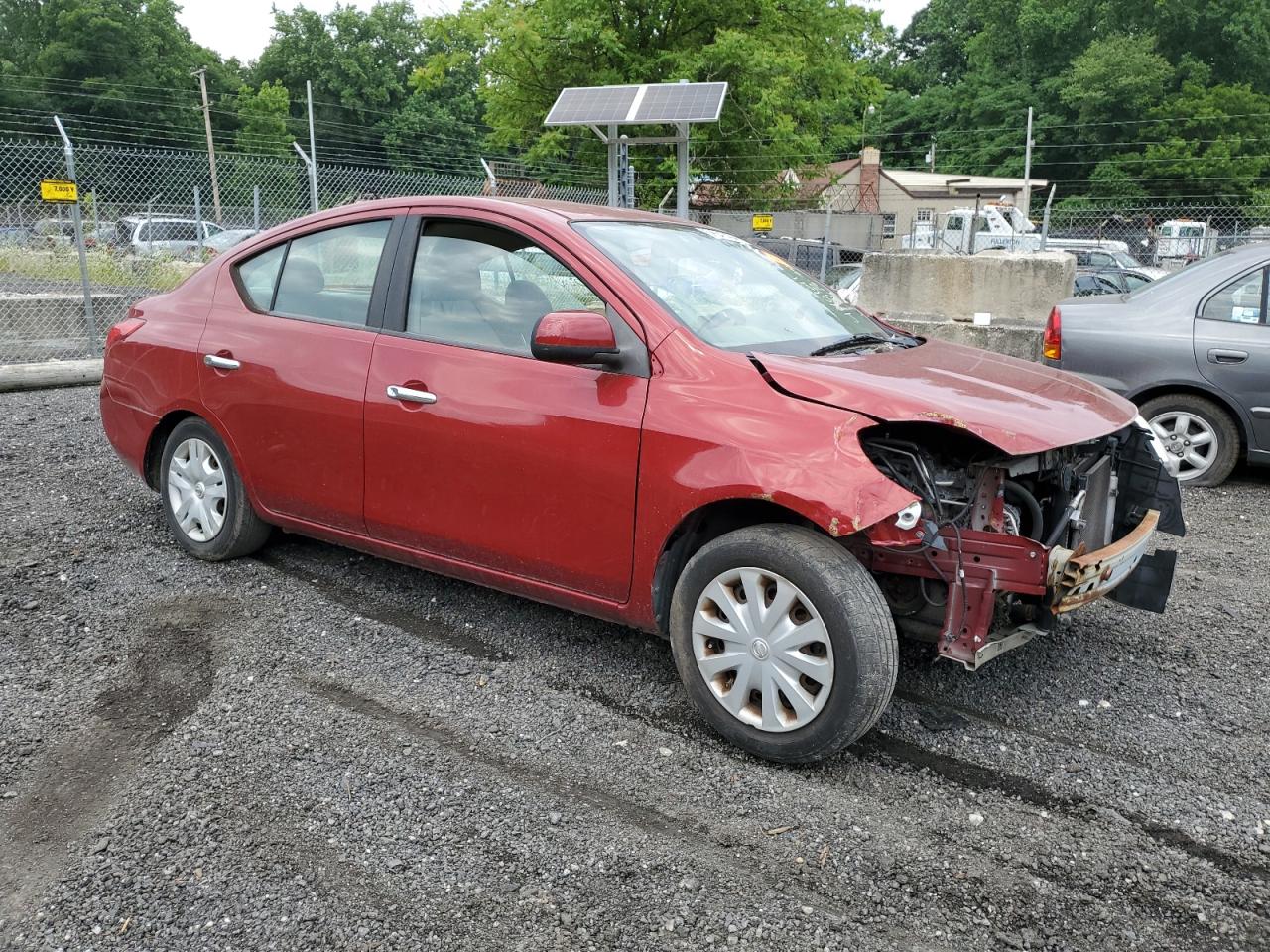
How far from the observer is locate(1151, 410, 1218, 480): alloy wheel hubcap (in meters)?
6.73

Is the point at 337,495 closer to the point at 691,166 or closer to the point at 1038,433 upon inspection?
the point at 1038,433

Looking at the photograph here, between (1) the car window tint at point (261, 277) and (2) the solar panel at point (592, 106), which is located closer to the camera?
(1) the car window tint at point (261, 277)

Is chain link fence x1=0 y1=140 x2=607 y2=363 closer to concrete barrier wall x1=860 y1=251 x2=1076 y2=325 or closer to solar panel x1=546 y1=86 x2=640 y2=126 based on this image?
solar panel x1=546 y1=86 x2=640 y2=126

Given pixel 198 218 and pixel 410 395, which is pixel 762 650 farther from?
pixel 198 218

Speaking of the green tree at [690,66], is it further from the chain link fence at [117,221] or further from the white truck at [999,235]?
the chain link fence at [117,221]

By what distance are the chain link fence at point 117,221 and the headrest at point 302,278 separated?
19.0ft

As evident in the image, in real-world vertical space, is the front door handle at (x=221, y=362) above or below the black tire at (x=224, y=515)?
above

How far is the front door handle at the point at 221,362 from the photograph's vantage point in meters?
4.48

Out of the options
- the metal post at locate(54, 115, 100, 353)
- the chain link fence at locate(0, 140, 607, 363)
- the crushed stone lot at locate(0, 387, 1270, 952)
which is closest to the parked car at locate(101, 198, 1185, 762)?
the crushed stone lot at locate(0, 387, 1270, 952)

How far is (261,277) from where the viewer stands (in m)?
4.63

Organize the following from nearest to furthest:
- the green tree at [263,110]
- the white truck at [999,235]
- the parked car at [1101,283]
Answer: the parked car at [1101,283], the white truck at [999,235], the green tree at [263,110]

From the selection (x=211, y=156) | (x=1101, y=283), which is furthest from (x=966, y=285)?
(x=1101, y=283)

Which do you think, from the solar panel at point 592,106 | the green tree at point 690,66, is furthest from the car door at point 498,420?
the green tree at point 690,66

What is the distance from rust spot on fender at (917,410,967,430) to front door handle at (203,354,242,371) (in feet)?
9.62
